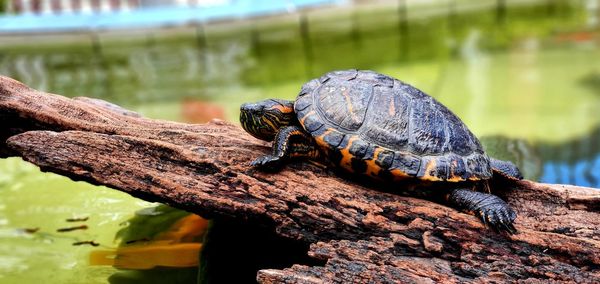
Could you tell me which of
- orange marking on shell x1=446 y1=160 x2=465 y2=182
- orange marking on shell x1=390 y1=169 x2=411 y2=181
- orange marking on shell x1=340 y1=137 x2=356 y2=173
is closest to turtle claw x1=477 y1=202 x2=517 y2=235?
orange marking on shell x1=446 y1=160 x2=465 y2=182

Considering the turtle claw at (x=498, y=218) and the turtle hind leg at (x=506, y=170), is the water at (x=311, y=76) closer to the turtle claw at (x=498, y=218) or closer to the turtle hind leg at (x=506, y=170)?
the turtle hind leg at (x=506, y=170)

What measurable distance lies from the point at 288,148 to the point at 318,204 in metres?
0.30

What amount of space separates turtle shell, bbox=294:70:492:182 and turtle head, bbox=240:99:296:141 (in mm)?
73

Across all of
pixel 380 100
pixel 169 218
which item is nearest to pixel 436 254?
pixel 380 100

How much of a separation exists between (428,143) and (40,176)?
3240 millimetres

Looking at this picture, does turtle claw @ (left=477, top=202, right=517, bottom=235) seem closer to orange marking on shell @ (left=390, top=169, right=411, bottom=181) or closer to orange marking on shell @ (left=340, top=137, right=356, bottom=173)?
orange marking on shell @ (left=390, top=169, right=411, bottom=181)

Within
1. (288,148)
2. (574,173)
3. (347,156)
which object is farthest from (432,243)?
(574,173)

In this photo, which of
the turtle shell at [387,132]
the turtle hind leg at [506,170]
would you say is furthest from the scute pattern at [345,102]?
→ the turtle hind leg at [506,170]

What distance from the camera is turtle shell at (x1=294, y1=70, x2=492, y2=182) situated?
2221 millimetres

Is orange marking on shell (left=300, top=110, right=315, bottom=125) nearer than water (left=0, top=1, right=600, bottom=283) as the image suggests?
Yes

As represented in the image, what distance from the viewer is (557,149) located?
4.98 meters

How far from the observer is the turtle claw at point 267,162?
7.56ft

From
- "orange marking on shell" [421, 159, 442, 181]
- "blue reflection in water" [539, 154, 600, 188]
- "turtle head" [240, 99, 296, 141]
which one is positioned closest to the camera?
"orange marking on shell" [421, 159, 442, 181]

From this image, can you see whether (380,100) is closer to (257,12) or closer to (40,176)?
(40,176)
